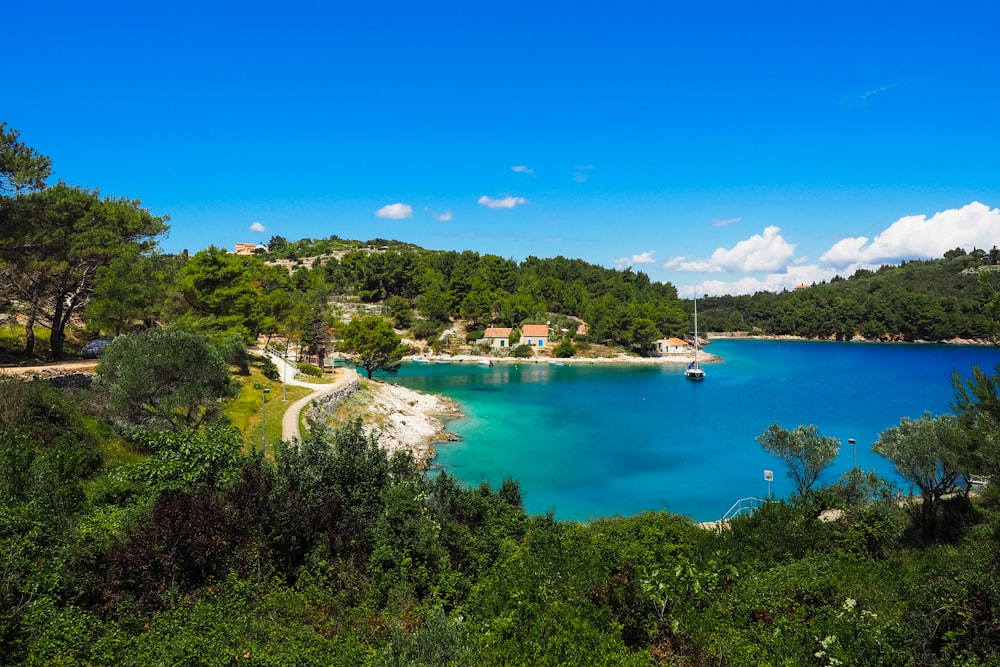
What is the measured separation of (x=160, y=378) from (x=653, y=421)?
120 ft

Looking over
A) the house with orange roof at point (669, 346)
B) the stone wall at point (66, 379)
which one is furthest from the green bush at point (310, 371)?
the house with orange roof at point (669, 346)

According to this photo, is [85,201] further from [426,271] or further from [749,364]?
[749,364]

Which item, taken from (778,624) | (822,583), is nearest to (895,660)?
(778,624)

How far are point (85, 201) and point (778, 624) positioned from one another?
32.2 metres

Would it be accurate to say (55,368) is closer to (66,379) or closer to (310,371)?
(66,379)

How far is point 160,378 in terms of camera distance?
57.6ft

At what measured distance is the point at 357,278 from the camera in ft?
367

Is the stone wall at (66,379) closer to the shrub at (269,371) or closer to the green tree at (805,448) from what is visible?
the shrub at (269,371)

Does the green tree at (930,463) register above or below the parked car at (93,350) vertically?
below

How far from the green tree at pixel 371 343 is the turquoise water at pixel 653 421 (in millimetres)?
6262

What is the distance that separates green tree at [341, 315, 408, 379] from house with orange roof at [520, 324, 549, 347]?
3966cm

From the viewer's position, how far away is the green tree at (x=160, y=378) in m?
17.2

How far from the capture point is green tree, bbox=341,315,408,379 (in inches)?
1978

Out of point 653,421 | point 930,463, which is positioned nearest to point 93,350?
point 930,463
